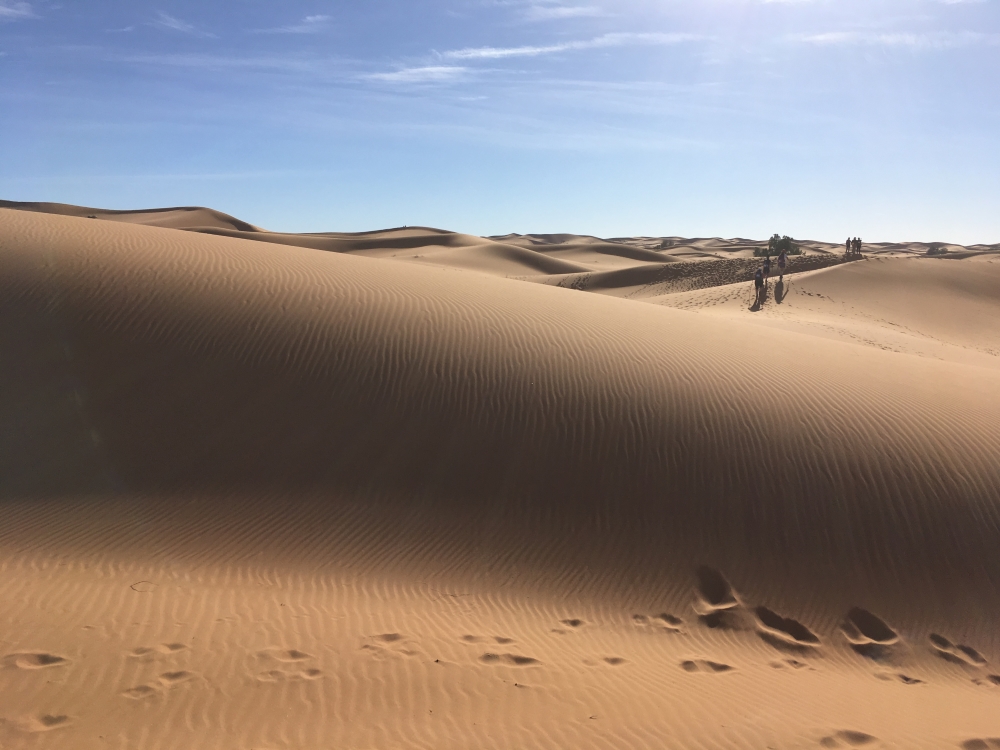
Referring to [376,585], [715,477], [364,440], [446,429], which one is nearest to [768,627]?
[715,477]

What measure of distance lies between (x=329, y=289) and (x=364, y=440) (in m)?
4.49

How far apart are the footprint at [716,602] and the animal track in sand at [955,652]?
1676 millimetres

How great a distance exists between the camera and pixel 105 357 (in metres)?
8.96

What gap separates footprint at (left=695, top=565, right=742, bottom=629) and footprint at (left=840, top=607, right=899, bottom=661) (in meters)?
0.96

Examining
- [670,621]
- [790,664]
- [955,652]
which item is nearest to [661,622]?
[670,621]

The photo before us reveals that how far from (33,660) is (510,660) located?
3299 mm

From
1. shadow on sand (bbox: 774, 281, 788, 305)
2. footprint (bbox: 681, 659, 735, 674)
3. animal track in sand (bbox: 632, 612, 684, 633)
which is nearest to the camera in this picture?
footprint (bbox: 681, 659, 735, 674)

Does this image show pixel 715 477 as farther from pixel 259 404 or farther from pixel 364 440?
pixel 259 404

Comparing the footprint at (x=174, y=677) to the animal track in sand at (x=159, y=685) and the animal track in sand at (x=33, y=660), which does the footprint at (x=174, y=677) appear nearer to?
the animal track in sand at (x=159, y=685)

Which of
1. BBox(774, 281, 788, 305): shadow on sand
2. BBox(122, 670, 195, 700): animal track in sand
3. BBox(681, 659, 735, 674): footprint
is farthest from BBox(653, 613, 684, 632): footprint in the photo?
BBox(774, 281, 788, 305): shadow on sand

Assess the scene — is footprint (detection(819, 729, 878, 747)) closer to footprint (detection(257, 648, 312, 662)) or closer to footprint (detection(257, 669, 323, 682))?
footprint (detection(257, 669, 323, 682))

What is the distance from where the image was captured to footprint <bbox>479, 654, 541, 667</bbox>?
534 cm

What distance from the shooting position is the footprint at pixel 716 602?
632cm

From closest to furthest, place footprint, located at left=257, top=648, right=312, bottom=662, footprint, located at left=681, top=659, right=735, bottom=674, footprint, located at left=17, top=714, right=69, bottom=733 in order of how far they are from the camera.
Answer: footprint, located at left=17, top=714, right=69, bottom=733 < footprint, located at left=257, top=648, right=312, bottom=662 < footprint, located at left=681, top=659, right=735, bottom=674
